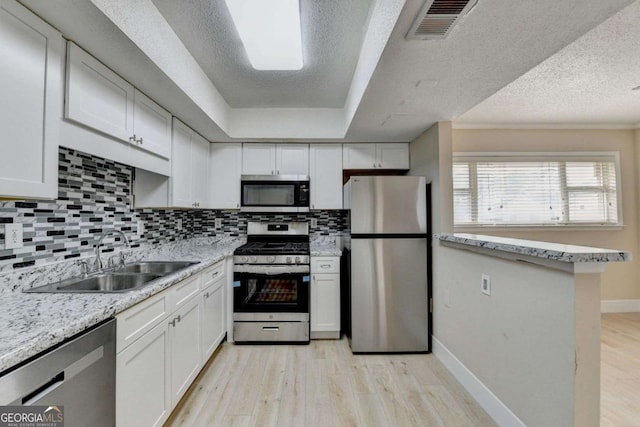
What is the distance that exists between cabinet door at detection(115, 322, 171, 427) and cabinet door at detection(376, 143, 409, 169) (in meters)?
2.62

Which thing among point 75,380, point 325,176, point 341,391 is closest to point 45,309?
point 75,380

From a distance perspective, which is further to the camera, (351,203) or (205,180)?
(205,180)

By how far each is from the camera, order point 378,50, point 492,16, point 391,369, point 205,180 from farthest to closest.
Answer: point 205,180, point 391,369, point 378,50, point 492,16

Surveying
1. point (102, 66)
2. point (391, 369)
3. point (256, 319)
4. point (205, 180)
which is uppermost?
point (102, 66)

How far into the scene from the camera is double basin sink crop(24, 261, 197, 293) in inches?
55.2

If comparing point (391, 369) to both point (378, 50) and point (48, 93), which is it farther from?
point (48, 93)

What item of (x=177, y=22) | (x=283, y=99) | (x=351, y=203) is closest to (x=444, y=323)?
(x=351, y=203)

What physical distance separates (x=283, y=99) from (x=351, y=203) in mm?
1275

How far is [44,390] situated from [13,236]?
0.91m

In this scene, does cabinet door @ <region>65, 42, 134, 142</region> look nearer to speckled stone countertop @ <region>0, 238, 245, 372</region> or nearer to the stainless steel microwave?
speckled stone countertop @ <region>0, 238, 245, 372</region>

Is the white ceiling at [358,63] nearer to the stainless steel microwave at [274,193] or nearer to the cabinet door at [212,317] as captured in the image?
the stainless steel microwave at [274,193]

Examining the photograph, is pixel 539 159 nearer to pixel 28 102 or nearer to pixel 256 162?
pixel 256 162

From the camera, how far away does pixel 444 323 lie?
2365 millimetres

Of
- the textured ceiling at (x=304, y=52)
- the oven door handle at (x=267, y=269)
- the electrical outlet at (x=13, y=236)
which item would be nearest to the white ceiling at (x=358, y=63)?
the textured ceiling at (x=304, y=52)
